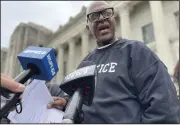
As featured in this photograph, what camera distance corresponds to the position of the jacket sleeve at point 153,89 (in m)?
1.60

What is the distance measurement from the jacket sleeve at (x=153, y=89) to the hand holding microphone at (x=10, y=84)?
88 cm

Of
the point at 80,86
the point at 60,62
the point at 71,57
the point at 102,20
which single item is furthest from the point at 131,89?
the point at 60,62

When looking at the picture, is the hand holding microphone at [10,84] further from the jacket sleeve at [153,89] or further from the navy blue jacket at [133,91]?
the jacket sleeve at [153,89]

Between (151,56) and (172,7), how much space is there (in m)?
17.2

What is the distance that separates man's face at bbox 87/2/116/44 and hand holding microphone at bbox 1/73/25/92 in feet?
3.99

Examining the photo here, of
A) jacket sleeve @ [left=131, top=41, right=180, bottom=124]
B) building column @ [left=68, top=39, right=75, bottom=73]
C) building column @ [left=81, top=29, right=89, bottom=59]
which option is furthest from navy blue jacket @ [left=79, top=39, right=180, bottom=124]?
building column @ [left=68, top=39, right=75, bottom=73]

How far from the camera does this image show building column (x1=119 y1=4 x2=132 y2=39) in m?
18.3

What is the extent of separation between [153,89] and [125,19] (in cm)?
1779

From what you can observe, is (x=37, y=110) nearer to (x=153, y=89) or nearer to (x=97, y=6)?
(x=153, y=89)

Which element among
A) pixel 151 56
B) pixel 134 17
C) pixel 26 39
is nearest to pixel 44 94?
pixel 151 56

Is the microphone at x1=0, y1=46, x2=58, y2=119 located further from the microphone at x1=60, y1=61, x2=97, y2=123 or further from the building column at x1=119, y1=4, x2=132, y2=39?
the building column at x1=119, y1=4, x2=132, y2=39

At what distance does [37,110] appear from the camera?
1.98m

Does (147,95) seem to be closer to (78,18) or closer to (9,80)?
(9,80)

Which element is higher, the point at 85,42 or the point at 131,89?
→ the point at 131,89
